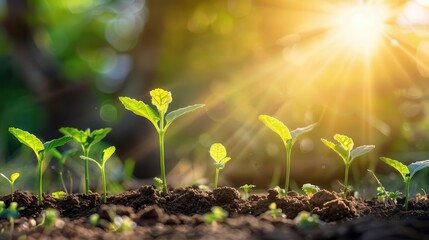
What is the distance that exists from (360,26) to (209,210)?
114 inches

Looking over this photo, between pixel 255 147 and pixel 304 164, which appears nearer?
pixel 304 164

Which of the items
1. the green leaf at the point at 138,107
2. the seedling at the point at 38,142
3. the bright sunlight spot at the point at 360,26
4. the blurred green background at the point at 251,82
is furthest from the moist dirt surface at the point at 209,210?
the bright sunlight spot at the point at 360,26

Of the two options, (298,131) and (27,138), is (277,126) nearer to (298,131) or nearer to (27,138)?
(298,131)

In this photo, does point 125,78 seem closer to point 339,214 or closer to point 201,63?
point 201,63

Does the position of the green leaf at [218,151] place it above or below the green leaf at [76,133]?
below

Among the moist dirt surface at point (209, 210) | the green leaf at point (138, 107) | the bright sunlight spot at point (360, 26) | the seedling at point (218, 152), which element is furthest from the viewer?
the bright sunlight spot at point (360, 26)

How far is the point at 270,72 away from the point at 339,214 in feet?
10.7

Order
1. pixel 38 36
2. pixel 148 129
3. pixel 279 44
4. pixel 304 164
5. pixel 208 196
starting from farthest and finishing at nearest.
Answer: pixel 38 36 → pixel 148 129 → pixel 279 44 → pixel 304 164 → pixel 208 196

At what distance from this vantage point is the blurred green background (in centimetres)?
389

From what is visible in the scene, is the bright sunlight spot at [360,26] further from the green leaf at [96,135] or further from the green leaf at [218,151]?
the green leaf at [96,135]

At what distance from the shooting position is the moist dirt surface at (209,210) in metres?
1.16

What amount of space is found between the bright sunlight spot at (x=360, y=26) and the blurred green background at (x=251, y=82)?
0.01m

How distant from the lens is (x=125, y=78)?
20.6 feet

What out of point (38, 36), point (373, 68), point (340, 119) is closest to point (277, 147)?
point (340, 119)
